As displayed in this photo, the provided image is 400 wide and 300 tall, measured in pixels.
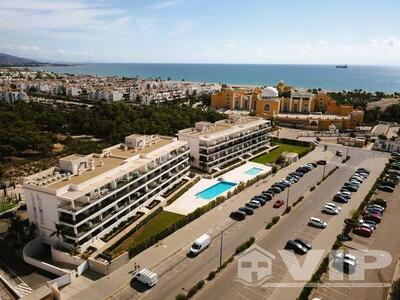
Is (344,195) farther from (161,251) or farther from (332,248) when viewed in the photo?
(161,251)

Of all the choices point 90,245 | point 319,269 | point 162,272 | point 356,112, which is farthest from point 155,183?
point 356,112

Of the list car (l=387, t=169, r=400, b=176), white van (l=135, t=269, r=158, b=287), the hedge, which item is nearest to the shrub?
white van (l=135, t=269, r=158, b=287)

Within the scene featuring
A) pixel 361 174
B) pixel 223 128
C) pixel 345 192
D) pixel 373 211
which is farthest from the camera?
pixel 223 128

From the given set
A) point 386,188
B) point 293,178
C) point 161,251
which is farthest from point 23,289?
point 386,188

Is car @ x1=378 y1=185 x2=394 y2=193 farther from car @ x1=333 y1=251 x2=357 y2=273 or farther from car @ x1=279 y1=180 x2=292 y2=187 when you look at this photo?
car @ x1=333 y1=251 x2=357 y2=273

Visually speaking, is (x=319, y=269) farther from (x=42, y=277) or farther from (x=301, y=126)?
(x=301, y=126)

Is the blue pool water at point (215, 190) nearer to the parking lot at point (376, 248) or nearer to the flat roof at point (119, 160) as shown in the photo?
the flat roof at point (119, 160)
